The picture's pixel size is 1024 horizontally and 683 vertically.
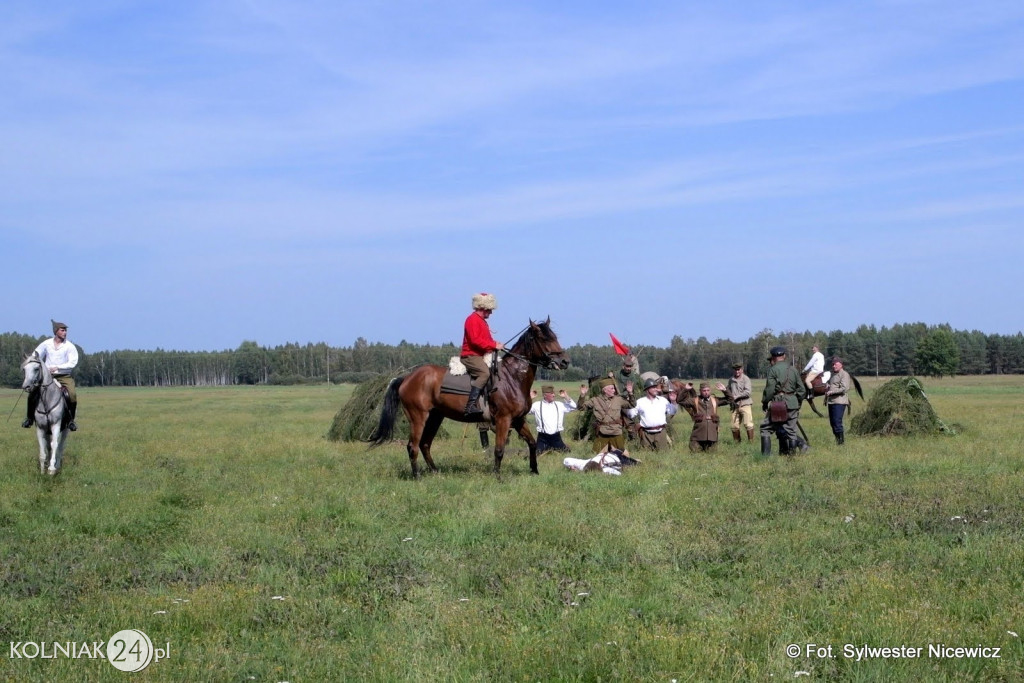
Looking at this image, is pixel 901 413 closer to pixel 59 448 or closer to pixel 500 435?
pixel 500 435

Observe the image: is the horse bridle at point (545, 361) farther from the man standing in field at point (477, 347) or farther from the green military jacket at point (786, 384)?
the green military jacket at point (786, 384)

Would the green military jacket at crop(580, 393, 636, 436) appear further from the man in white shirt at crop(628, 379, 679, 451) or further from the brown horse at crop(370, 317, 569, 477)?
the brown horse at crop(370, 317, 569, 477)

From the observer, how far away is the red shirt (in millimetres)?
14078

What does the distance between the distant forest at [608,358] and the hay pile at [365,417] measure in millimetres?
10303

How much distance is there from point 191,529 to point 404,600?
3.87 meters

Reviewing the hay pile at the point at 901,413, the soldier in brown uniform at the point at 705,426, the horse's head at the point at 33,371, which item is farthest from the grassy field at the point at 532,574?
the hay pile at the point at 901,413

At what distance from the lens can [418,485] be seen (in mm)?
13133

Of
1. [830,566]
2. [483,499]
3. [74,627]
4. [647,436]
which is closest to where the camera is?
[74,627]

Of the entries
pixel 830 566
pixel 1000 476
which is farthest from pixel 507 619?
pixel 1000 476

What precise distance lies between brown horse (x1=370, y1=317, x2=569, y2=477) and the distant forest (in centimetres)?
1832

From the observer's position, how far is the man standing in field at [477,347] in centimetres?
1412

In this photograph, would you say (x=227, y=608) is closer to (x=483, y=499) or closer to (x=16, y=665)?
(x=16, y=665)

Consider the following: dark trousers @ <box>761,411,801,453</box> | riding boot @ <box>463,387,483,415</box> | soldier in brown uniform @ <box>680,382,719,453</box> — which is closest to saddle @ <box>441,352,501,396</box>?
riding boot @ <box>463,387,483,415</box>

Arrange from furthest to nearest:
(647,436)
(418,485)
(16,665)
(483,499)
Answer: (647,436) → (418,485) → (483,499) → (16,665)
